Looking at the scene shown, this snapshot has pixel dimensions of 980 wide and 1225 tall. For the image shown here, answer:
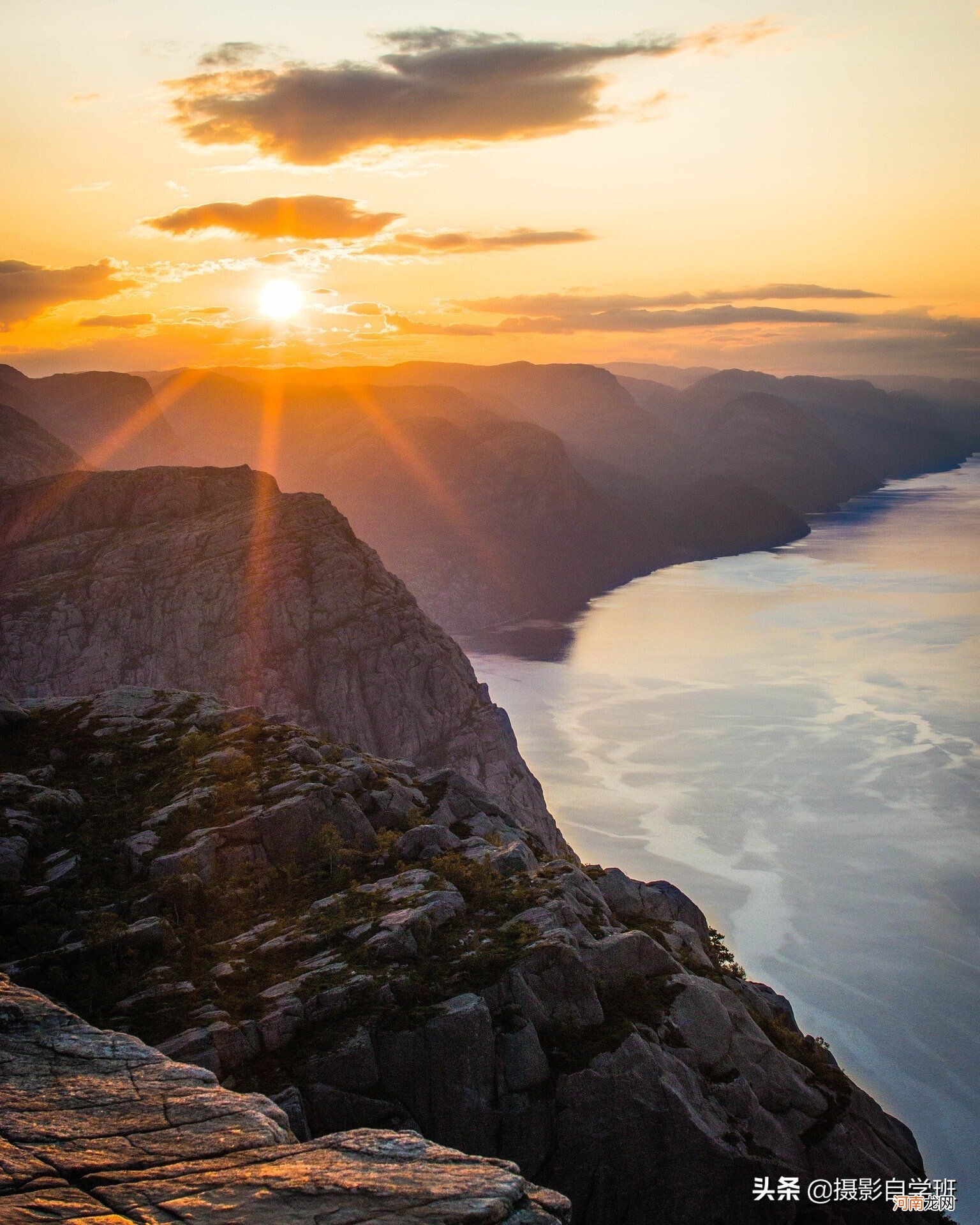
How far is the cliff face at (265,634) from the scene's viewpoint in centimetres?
8250

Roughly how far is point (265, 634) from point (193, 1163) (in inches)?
2891

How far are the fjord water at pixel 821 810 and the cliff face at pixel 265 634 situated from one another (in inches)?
819

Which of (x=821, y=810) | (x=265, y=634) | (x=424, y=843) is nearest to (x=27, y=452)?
(x=265, y=634)

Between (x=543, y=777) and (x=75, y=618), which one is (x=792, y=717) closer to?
(x=543, y=777)

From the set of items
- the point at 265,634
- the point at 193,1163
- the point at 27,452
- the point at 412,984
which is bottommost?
the point at 265,634

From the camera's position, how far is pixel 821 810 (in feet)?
344

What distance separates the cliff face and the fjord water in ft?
68.2

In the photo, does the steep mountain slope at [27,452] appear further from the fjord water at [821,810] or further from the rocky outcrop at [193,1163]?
the rocky outcrop at [193,1163]

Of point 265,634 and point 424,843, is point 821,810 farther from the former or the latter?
point 424,843

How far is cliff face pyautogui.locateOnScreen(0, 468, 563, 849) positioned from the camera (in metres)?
82.5

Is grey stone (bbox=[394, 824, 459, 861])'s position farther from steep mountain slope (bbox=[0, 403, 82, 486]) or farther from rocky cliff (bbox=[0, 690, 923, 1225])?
steep mountain slope (bbox=[0, 403, 82, 486])

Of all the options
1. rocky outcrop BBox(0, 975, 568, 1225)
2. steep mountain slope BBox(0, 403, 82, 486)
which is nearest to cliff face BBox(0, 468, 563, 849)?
steep mountain slope BBox(0, 403, 82, 486)

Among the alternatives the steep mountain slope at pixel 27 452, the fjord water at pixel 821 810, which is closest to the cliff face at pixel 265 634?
the fjord water at pixel 821 810

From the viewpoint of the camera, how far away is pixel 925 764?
116625mm
